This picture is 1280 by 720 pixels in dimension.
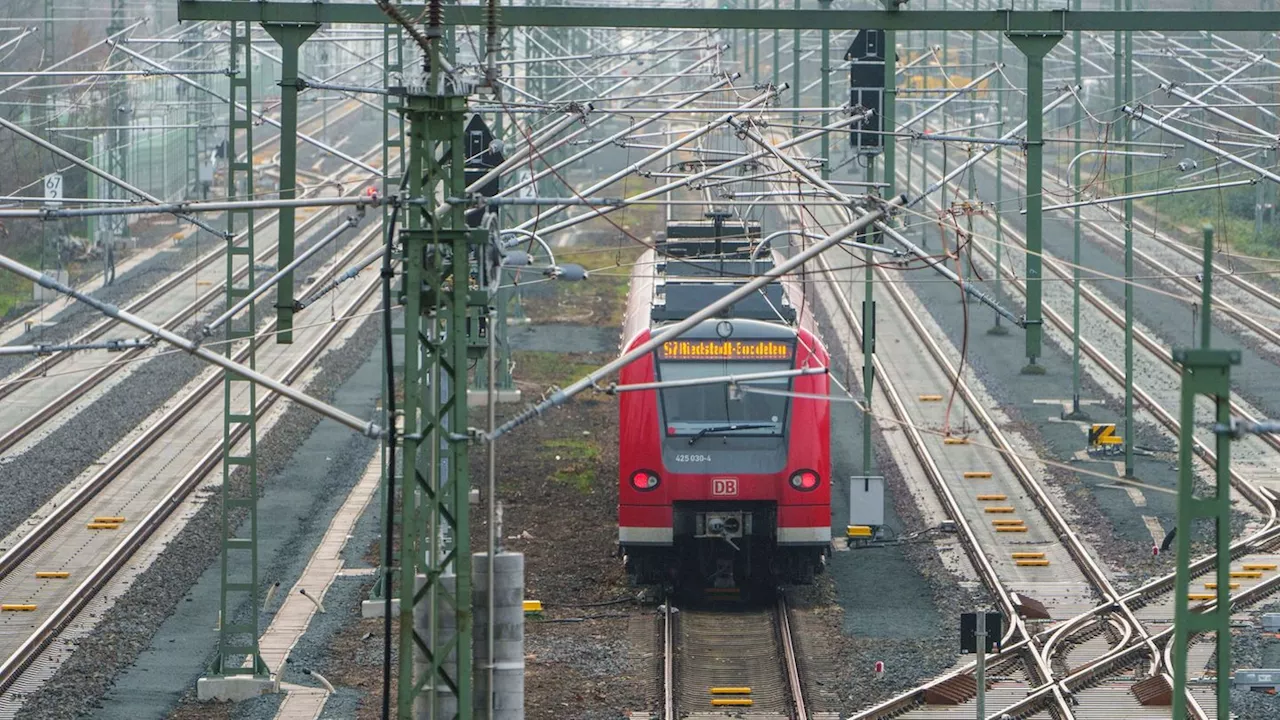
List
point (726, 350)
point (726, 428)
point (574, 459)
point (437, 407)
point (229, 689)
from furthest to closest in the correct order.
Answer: point (574, 459) < point (726, 350) < point (726, 428) < point (229, 689) < point (437, 407)

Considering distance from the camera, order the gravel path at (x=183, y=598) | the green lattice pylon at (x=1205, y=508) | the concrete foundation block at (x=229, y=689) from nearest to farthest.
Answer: the green lattice pylon at (x=1205, y=508)
the gravel path at (x=183, y=598)
the concrete foundation block at (x=229, y=689)

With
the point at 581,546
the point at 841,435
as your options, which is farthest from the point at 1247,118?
the point at 581,546

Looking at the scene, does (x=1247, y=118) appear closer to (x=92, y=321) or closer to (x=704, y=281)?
(x=92, y=321)

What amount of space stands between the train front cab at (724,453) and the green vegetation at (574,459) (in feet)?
21.7

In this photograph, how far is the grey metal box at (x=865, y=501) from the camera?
23062 millimetres

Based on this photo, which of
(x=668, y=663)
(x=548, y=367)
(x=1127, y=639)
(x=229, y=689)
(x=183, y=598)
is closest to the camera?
(x=229, y=689)

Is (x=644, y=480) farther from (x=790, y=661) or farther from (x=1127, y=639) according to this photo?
(x=1127, y=639)

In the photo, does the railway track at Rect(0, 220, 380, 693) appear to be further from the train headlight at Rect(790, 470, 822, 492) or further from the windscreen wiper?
the train headlight at Rect(790, 470, 822, 492)

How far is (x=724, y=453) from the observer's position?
64.9 feet

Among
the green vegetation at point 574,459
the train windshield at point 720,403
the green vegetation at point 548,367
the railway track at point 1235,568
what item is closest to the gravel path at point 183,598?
the green vegetation at point 574,459

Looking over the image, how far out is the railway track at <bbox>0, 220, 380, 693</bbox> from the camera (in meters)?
19.6

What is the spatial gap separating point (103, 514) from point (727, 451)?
9553 mm

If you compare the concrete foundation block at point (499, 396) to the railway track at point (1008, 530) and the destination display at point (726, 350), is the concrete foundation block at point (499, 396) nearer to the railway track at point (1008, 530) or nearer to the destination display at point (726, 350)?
the railway track at point (1008, 530)

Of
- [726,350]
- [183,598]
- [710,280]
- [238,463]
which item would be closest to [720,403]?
[726,350]
